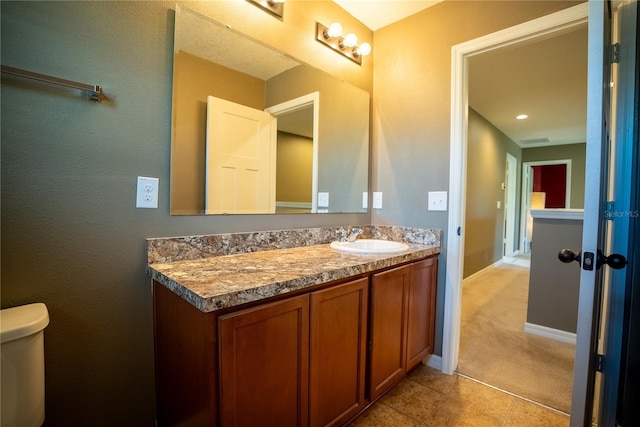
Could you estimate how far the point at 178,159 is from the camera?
1.27m

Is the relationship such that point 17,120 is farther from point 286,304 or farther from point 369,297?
point 369,297

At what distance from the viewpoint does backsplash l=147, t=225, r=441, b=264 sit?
1.23 m

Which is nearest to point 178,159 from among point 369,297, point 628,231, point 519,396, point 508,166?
point 369,297

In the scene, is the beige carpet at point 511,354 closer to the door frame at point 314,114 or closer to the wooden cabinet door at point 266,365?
the wooden cabinet door at point 266,365

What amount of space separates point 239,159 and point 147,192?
1.56ft

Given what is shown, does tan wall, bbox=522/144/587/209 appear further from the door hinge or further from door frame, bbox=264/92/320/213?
door frame, bbox=264/92/320/213

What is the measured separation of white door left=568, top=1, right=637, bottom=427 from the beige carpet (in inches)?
26.7

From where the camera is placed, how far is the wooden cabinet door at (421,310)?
1.66 m

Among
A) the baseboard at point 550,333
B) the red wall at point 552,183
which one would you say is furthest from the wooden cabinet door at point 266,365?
the red wall at point 552,183

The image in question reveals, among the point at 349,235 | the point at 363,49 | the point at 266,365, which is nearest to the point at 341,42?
the point at 363,49

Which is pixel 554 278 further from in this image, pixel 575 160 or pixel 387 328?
pixel 575 160

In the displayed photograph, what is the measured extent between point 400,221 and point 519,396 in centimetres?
122

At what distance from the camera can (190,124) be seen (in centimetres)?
131
